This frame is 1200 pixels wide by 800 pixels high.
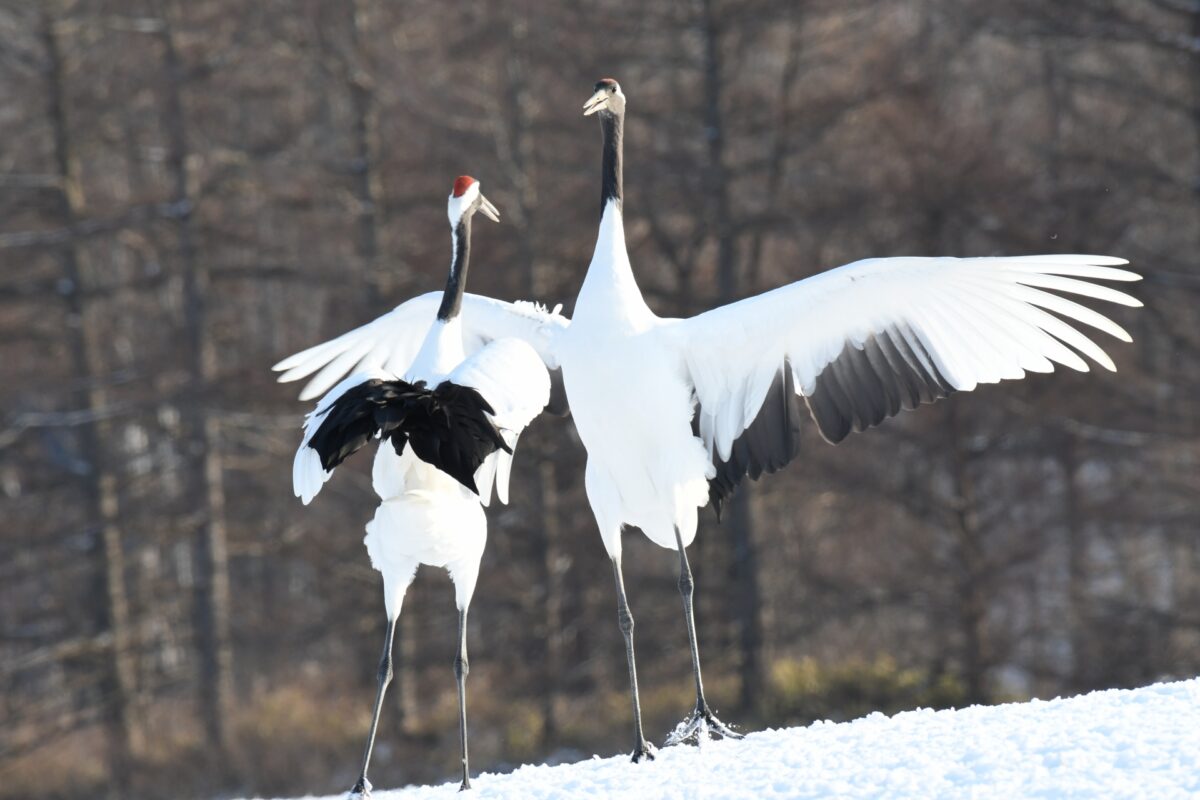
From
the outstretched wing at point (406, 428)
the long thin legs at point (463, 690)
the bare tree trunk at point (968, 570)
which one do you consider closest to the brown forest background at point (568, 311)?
the bare tree trunk at point (968, 570)

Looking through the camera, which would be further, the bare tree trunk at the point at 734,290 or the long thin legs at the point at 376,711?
the bare tree trunk at the point at 734,290

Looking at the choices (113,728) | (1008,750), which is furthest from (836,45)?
(1008,750)

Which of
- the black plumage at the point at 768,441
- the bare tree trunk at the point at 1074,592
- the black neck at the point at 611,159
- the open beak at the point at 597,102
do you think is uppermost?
the open beak at the point at 597,102

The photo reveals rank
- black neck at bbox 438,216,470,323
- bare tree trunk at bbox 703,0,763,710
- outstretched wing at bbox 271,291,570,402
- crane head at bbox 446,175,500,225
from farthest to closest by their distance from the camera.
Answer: bare tree trunk at bbox 703,0,763,710
outstretched wing at bbox 271,291,570,402
crane head at bbox 446,175,500,225
black neck at bbox 438,216,470,323

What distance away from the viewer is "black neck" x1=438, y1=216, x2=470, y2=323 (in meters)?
7.90

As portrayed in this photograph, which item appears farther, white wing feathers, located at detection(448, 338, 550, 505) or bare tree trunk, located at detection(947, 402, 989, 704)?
bare tree trunk, located at detection(947, 402, 989, 704)

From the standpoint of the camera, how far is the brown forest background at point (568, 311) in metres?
16.0

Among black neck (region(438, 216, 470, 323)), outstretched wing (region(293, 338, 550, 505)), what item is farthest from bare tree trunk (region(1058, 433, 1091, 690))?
outstretched wing (region(293, 338, 550, 505))

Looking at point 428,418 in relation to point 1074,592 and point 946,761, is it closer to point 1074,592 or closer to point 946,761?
point 946,761

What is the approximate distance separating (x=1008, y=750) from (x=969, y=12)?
12.4 meters

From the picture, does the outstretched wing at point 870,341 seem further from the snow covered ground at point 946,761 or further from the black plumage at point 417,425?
the snow covered ground at point 946,761

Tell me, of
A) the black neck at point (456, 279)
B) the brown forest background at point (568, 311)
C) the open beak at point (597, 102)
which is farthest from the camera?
the brown forest background at point (568, 311)

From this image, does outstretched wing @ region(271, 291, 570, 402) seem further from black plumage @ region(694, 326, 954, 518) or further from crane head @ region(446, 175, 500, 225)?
black plumage @ region(694, 326, 954, 518)

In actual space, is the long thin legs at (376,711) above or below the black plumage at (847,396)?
below
